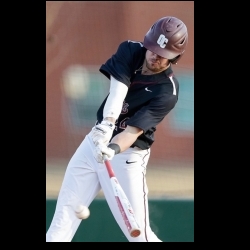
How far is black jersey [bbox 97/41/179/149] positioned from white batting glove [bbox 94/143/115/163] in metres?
0.34

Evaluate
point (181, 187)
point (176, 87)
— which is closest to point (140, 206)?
point (176, 87)

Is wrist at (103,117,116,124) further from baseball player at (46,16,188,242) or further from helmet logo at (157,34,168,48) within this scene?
helmet logo at (157,34,168,48)

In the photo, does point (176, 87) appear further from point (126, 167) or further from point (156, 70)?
point (126, 167)

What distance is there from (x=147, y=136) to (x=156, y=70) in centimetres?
48

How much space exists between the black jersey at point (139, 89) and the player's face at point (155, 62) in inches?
2.0

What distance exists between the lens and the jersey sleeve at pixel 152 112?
441cm

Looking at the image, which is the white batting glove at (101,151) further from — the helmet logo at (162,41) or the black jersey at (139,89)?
the helmet logo at (162,41)

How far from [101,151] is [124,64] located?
0.72m

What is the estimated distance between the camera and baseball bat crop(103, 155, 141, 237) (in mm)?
4031

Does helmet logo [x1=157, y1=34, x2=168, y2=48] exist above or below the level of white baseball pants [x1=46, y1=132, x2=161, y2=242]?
above

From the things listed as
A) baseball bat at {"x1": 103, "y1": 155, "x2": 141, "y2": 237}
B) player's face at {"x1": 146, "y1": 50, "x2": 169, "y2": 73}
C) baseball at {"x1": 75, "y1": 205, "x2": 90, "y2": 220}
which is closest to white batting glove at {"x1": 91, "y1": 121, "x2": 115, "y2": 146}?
baseball bat at {"x1": 103, "y1": 155, "x2": 141, "y2": 237}

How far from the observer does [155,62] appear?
4.50 meters

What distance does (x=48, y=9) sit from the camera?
8742 millimetres

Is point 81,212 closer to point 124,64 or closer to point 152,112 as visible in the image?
point 152,112
